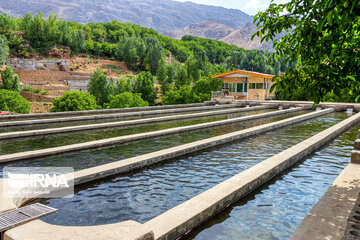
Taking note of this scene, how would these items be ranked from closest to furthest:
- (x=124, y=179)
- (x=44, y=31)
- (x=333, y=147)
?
(x=124, y=179) < (x=333, y=147) < (x=44, y=31)

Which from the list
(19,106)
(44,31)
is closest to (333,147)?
(19,106)

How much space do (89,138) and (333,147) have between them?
9.90 metres

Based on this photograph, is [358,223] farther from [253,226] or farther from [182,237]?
[182,237]

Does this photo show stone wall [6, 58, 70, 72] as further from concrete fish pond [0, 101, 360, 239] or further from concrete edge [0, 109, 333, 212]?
concrete edge [0, 109, 333, 212]

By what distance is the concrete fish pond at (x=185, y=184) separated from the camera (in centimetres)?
439

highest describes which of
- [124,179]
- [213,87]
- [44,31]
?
[44,31]

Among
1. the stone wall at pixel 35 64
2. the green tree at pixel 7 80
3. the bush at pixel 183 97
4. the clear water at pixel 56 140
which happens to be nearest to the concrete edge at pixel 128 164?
the clear water at pixel 56 140

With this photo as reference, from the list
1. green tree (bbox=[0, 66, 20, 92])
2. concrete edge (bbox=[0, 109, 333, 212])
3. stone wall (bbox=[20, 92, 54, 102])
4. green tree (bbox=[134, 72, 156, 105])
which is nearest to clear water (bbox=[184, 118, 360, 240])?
concrete edge (bbox=[0, 109, 333, 212])

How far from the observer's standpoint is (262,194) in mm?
6133

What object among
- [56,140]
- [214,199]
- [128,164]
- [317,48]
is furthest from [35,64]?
[317,48]

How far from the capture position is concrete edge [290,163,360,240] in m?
3.93

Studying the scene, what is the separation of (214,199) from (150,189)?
5.69 ft

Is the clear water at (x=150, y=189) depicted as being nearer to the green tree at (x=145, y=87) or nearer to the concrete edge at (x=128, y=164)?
the concrete edge at (x=128, y=164)

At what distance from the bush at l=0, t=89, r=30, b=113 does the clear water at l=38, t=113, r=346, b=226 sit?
21517 mm
